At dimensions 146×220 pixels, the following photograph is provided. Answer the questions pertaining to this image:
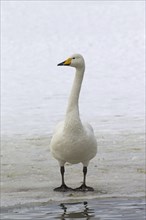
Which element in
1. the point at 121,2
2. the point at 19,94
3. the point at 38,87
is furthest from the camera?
the point at 121,2

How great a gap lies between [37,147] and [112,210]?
13.6 feet

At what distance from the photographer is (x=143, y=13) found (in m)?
34.1

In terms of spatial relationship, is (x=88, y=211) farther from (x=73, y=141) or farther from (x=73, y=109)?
(x=73, y=109)

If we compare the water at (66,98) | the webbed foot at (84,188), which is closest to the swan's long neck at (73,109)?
the webbed foot at (84,188)

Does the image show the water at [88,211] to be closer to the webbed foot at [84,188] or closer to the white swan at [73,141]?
the webbed foot at [84,188]

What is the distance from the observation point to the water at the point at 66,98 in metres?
8.82

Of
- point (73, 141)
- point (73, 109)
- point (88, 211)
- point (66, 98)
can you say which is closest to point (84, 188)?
point (73, 141)

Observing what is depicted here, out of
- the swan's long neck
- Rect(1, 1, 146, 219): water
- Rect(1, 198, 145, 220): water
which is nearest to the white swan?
the swan's long neck

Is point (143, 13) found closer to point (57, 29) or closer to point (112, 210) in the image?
point (57, 29)

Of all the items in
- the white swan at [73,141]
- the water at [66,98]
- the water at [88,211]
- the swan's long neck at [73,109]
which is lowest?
the water at [66,98]

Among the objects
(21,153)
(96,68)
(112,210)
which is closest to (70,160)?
(112,210)

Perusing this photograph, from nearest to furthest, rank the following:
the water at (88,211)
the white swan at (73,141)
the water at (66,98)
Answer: the water at (88,211) → the water at (66,98) → the white swan at (73,141)

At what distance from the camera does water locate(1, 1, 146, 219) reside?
28.9ft

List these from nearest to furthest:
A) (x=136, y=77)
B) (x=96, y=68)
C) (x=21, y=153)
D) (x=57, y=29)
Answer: (x=21, y=153), (x=136, y=77), (x=96, y=68), (x=57, y=29)
